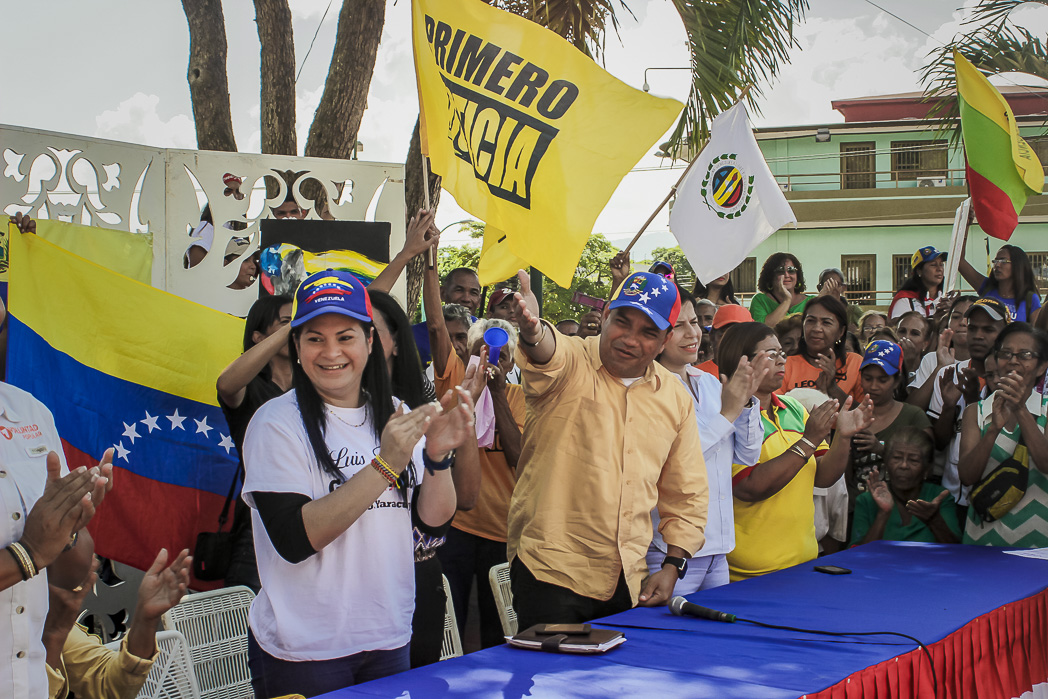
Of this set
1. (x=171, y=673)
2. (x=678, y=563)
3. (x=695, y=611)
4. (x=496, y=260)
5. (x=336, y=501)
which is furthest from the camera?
(x=496, y=260)

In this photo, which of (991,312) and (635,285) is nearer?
(635,285)

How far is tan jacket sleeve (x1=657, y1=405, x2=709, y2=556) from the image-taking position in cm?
347

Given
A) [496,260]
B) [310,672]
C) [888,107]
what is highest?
[888,107]

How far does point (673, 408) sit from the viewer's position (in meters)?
3.54

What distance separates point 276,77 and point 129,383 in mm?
3879

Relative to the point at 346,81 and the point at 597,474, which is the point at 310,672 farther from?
the point at 346,81

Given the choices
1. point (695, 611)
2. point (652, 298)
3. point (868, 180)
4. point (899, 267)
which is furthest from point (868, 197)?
point (695, 611)

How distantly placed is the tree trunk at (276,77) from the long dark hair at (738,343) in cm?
445

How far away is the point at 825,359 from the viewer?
5758 mm

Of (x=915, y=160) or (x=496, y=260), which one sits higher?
(x=915, y=160)

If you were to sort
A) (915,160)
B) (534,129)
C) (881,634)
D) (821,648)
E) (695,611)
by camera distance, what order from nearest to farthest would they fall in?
(821,648) < (881,634) < (695,611) < (534,129) < (915,160)

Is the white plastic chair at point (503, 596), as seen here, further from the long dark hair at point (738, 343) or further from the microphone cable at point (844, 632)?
the long dark hair at point (738, 343)

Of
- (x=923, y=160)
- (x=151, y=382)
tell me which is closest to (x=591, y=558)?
(x=151, y=382)

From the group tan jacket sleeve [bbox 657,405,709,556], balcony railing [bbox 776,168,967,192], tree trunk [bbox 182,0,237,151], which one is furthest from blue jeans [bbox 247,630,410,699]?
balcony railing [bbox 776,168,967,192]
